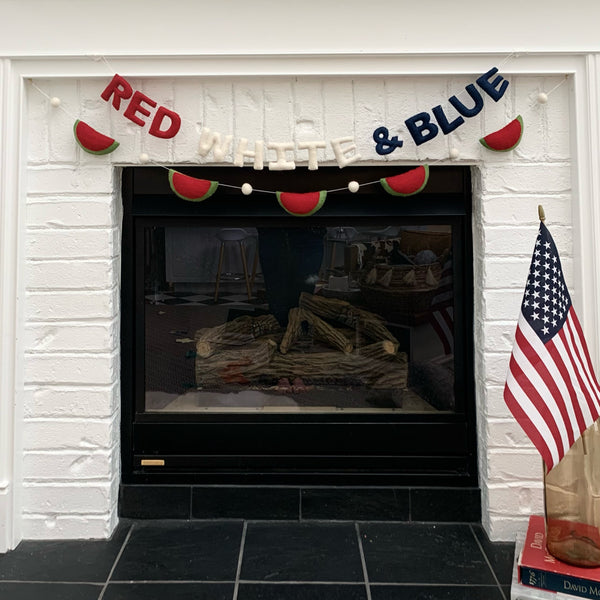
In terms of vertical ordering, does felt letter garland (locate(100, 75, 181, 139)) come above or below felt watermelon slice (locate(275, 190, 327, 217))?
above

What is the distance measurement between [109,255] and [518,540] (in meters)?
1.91

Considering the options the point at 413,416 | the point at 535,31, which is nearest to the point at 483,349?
the point at 413,416

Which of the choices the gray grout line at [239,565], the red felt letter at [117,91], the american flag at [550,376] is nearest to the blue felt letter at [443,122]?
the american flag at [550,376]

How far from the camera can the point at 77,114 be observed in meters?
2.25

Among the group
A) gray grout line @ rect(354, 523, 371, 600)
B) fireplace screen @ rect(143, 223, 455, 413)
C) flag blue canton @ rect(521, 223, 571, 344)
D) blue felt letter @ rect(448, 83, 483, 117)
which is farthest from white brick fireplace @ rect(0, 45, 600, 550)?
gray grout line @ rect(354, 523, 371, 600)

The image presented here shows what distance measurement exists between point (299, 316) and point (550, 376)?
44.2 inches

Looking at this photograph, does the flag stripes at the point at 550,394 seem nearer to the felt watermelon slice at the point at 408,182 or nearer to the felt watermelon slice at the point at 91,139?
the felt watermelon slice at the point at 408,182

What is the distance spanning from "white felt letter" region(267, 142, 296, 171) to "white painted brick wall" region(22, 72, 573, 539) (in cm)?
6

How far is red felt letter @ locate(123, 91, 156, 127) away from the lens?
7.01 feet

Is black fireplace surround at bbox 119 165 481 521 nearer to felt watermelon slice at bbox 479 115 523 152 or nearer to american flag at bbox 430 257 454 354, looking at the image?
american flag at bbox 430 257 454 354

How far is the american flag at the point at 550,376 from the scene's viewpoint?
1.71 metres

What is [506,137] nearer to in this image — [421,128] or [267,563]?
[421,128]

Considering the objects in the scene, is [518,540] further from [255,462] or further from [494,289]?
[255,462]

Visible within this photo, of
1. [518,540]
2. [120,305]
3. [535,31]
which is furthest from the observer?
[120,305]
